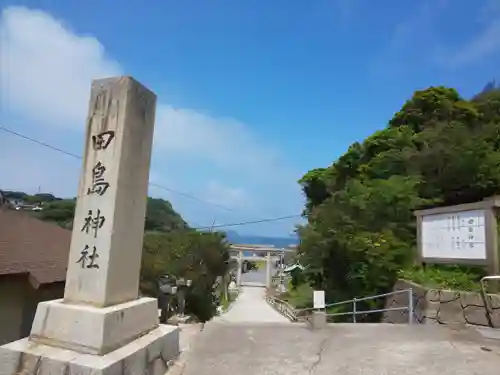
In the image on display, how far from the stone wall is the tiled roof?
796 centimetres

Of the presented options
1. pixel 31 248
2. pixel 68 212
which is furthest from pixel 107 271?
pixel 68 212

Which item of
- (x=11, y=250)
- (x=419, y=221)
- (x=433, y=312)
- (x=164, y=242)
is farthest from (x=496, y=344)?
(x=164, y=242)

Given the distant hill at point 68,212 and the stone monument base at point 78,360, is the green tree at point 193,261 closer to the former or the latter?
the distant hill at point 68,212

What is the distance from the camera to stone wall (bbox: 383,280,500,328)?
23.0ft

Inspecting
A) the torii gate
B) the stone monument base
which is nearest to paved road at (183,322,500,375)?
the stone monument base

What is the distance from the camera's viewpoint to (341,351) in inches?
202

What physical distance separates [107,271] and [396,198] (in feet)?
40.3

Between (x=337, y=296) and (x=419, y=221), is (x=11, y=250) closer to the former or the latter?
(x=419, y=221)

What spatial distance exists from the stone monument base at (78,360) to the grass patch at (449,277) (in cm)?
698

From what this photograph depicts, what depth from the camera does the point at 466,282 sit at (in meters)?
8.16

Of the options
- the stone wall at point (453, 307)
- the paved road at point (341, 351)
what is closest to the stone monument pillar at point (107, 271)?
the paved road at point (341, 351)

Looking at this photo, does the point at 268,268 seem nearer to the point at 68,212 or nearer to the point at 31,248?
the point at 68,212

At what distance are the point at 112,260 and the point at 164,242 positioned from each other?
16813 mm

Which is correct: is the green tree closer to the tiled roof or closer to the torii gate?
the tiled roof
